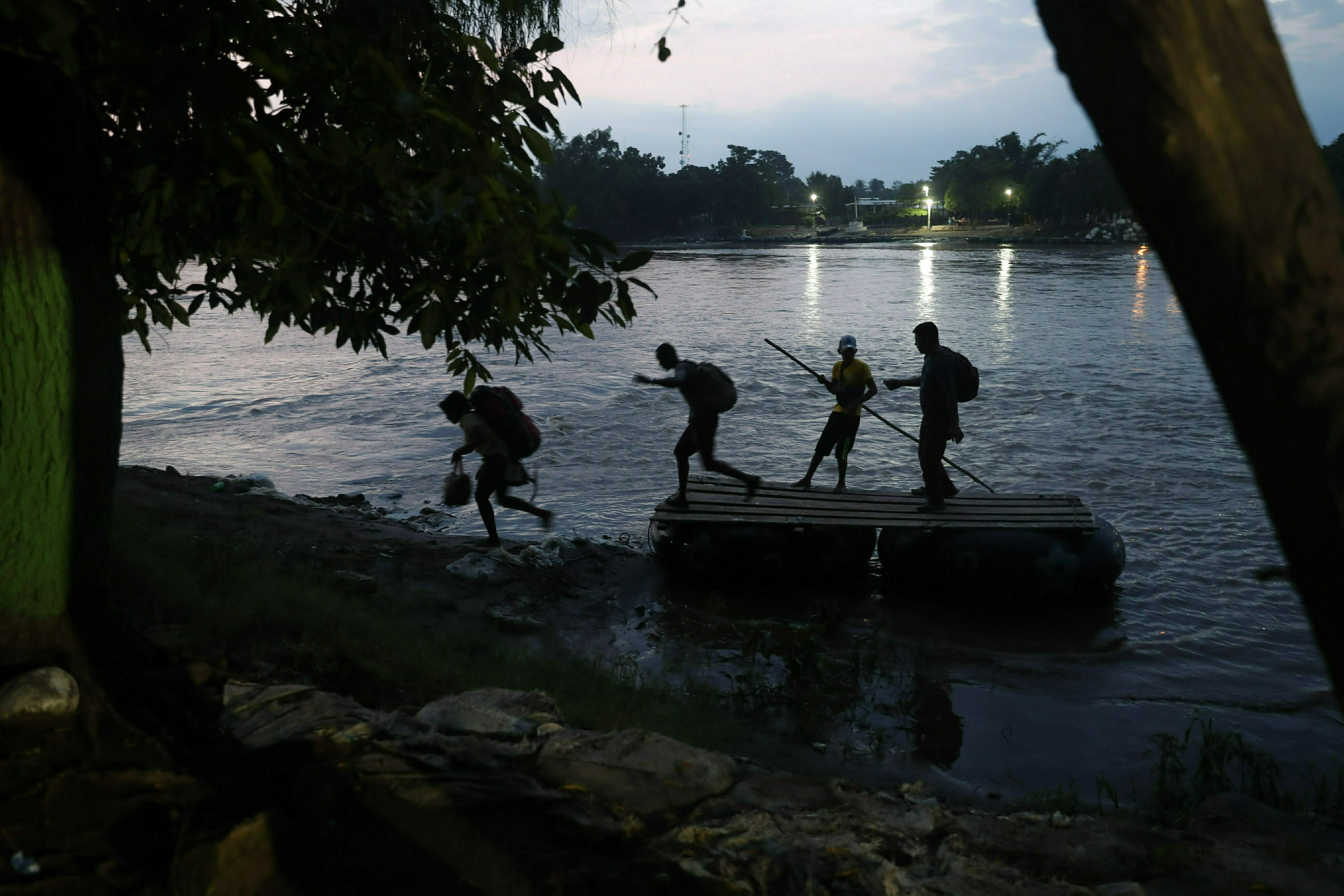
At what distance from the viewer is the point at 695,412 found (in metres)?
9.21

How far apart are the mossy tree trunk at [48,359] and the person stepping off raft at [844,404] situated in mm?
7613

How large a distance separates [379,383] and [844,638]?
63.1 ft

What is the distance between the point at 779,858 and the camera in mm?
3508

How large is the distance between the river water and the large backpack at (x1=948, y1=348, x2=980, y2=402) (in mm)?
2019

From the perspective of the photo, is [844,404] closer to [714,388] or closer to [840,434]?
[840,434]

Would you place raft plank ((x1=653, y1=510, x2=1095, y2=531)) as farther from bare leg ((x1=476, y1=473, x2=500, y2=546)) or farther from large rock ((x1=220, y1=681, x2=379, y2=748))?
large rock ((x1=220, y1=681, x2=379, y2=748))

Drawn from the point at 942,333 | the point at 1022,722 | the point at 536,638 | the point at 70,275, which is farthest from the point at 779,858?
the point at 942,333

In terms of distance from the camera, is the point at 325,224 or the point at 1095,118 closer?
the point at 1095,118

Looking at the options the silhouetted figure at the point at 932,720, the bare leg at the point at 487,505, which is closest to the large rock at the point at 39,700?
the silhouetted figure at the point at 932,720

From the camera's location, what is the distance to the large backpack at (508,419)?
8320 millimetres

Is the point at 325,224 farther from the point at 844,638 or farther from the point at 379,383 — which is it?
the point at 379,383

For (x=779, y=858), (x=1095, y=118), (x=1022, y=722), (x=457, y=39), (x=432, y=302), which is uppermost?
(x=457, y=39)

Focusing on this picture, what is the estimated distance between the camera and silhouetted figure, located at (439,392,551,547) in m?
8.37

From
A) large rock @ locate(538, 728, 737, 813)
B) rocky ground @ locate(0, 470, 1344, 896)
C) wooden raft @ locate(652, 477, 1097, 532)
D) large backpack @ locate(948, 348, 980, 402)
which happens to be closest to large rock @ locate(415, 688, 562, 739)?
rocky ground @ locate(0, 470, 1344, 896)
